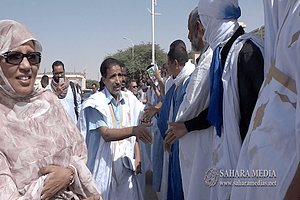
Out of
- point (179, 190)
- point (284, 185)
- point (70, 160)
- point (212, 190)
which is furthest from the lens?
point (179, 190)

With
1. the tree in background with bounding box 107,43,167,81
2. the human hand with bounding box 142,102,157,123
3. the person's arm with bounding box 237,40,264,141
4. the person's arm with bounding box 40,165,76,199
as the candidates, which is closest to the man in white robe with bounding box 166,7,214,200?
the person's arm with bounding box 237,40,264,141

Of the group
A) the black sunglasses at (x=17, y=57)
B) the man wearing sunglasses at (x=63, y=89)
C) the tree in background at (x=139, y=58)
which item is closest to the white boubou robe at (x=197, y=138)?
the black sunglasses at (x=17, y=57)

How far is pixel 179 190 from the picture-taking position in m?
3.06

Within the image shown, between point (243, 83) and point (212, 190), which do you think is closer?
point (243, 83)

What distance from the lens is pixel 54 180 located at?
1.70 metres

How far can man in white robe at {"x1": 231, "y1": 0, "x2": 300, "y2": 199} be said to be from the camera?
96 centimetres

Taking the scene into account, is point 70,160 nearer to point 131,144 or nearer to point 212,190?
point 212,190

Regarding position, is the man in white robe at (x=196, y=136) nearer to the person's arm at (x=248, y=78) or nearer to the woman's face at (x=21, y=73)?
the person's arm at (x=248, y=78)

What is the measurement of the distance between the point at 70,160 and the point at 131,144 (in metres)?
1.64

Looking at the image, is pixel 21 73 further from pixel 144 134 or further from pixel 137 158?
pixel 137 158

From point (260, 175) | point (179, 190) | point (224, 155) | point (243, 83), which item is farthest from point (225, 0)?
point (179, 190)

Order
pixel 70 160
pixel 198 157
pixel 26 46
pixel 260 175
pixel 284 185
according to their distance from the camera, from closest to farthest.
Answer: pixel 284 185 → pixel 260 175 → pixel 26 46 → pixel 70 160 → pixel 198 157

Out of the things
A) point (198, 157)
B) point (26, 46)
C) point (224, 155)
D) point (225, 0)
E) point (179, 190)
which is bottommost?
point (179, 190)

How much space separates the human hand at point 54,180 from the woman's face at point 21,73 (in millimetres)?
471
